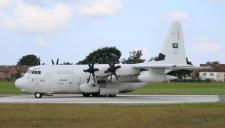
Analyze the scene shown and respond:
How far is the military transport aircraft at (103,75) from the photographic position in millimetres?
48938

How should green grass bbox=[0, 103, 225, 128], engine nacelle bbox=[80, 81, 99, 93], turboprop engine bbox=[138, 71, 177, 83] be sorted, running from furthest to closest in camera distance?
engine nacelle bbox=[80, 81, 99, 93], turboprop engine bbox=[138, 71, 177, 83], green grass bbox=[0, 103, 225, 128]

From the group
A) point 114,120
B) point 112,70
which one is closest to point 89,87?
point 112,70

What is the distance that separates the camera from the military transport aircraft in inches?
1927

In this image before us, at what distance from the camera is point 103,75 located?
5072 centimetres

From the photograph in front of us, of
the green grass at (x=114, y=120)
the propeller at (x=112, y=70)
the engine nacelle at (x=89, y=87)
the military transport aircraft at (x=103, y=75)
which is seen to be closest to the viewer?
the green grass at (x=114, y=120)

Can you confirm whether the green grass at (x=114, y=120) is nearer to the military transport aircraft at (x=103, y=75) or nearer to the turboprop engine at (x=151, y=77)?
the turboprop engine at (x=151, y=77)

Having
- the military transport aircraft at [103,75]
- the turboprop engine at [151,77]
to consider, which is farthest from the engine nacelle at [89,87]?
the turboprop engine at [151,77]

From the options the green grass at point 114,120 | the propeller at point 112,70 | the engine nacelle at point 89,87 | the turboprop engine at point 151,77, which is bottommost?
the green grass at point 114,120

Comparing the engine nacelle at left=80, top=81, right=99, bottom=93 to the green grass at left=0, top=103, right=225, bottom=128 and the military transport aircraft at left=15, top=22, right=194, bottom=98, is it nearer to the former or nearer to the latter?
the military transport aircraft at left=15, top=22, right=194, bottom=98

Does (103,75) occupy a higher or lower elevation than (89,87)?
higher

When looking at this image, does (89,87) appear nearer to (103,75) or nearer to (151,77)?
(103,75)

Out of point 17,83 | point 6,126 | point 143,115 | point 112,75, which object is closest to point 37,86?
point 17,83

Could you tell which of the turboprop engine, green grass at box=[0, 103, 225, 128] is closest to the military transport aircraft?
the turboprop engine

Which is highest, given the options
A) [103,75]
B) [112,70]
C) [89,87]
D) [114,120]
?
[112,70]
